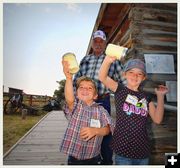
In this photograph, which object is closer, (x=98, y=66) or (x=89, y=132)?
(x=89, y=132)

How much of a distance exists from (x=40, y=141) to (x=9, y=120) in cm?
585

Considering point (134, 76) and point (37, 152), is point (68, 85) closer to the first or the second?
point (134, 76)

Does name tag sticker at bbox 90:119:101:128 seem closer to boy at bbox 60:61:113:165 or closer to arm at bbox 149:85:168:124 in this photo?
boy at bbox 60:61:113:165

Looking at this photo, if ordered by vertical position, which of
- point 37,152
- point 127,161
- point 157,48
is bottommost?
point 37,152

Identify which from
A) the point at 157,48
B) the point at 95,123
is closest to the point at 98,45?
the point at 95,123

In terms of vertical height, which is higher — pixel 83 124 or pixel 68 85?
pixel 68 85

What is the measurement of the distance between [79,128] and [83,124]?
40 mm

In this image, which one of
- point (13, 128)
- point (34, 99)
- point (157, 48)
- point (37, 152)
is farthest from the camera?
point (34, 99)

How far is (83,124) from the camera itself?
2.15 meters

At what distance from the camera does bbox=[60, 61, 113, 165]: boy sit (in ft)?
6.89

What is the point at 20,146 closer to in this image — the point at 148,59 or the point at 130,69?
the point at 148,59

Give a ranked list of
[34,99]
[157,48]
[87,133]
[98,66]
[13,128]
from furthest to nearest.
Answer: [34,99] < [13,128] < [157,48] < [98,66] < [87,133]

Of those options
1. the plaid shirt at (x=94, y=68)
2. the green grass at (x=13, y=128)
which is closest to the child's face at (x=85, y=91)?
the plaid shirt at (x=94, y=68)

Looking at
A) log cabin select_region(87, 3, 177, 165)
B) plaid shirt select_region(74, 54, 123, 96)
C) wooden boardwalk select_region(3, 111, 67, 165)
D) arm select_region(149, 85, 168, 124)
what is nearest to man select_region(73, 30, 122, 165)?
plaid shirt select_region(74, 54, 123, 96)
